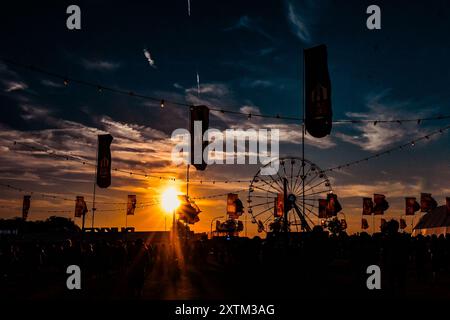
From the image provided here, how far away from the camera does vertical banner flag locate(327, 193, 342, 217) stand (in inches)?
1777

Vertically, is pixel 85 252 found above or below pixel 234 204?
below

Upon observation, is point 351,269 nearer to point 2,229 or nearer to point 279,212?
point 279,212

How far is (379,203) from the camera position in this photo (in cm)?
5066

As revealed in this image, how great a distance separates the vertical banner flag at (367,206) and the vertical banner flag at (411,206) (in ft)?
13.3

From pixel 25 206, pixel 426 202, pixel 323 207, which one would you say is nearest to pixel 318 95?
pixel 323 207

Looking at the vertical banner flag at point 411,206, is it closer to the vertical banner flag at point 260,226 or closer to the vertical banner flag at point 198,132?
the vertical banner flag at point 260,226

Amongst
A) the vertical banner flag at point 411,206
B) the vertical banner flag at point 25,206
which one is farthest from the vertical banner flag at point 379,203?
the vertical banner flag at point 25,206

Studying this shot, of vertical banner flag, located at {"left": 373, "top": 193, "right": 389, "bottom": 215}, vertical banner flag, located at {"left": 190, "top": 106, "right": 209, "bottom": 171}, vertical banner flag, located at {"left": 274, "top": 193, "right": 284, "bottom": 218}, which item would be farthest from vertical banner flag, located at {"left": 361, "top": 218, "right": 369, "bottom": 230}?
vertical banner flag, located at {"left": 190, "top": 106, "right": 209, "bottom": 171}

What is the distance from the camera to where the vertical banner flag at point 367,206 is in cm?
5856

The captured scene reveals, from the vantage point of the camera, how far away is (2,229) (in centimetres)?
11788

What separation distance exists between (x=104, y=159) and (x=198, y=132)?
8.75 metres

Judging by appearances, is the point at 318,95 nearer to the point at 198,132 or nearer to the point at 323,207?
the point at 198,132
